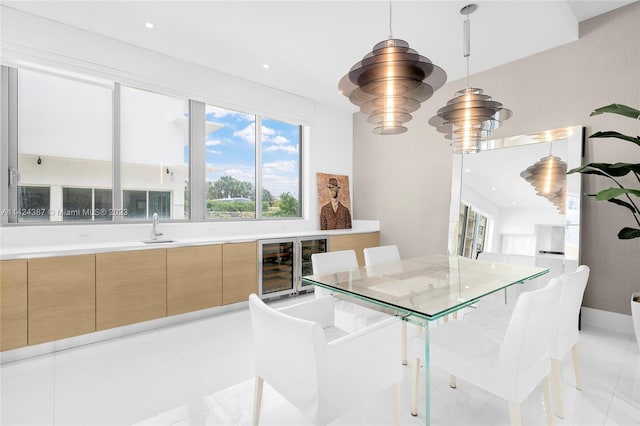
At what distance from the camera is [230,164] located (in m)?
4.04

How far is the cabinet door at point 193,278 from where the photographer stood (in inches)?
117

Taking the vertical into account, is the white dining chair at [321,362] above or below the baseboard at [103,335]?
above

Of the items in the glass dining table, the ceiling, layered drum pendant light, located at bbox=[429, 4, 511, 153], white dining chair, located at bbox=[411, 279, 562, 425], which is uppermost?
the ceiling

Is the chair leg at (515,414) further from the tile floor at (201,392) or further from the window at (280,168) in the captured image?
the window at (280,168)

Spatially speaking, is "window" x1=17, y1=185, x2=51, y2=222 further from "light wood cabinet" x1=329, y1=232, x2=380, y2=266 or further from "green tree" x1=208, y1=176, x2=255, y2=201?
"light wood cabinet" x1=329, y1=232, x2=380, y2=266

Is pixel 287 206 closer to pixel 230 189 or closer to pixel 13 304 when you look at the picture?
pixel 230 189

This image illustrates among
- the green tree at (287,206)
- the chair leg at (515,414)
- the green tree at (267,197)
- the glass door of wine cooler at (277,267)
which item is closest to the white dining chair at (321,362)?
the chair leg at (515,414)

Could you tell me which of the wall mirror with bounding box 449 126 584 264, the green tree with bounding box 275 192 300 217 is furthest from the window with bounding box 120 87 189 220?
the wall mirror with bounding box 449 126 584 264

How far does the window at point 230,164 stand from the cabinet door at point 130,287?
1.08 metres

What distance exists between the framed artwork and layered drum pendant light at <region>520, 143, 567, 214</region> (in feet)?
8.33

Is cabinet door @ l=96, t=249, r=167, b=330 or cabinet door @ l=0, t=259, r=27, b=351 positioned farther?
cabinet door @ l=96, t=249, r=167, b=330

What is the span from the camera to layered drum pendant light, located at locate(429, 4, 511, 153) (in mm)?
2018

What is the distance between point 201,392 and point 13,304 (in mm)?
1593

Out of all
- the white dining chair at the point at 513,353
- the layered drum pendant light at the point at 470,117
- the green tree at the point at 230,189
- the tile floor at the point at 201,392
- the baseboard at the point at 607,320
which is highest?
the layered drum pendant light at the point at 470,117
